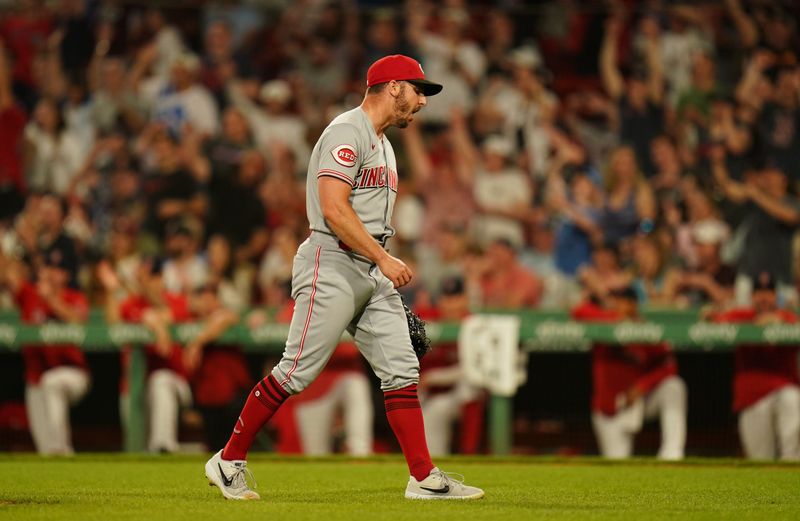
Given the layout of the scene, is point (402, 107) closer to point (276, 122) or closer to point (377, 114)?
point (377, 114)

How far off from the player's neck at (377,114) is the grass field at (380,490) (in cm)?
167

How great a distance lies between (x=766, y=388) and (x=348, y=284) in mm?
5010

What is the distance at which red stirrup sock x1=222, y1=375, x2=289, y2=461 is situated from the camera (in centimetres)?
544

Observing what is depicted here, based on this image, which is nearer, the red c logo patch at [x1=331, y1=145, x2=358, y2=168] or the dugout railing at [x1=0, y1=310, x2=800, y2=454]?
the red c logo patch at [x1=331, y1=145, x2=358, y2=168]

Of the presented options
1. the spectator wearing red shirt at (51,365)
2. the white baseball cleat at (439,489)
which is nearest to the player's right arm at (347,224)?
the white baseball cleat at (439,489)

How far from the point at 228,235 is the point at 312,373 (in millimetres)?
6419

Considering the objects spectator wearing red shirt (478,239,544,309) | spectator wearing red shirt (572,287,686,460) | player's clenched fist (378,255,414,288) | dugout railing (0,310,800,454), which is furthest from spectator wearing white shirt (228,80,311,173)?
player's clenched fist (378,255,414,288)

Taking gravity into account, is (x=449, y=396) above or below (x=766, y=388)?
below

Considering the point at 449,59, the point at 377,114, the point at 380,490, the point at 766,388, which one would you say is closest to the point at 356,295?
the point at 377,114

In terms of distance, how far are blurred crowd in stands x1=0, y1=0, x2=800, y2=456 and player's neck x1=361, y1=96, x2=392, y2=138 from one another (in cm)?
459

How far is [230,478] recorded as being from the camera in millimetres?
5426

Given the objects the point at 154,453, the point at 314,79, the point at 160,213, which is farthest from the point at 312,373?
the point at 314,79

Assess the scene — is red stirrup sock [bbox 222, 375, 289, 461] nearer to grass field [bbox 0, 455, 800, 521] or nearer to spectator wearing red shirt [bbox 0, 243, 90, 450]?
grass field [bbox 0, 455, 800, 521]

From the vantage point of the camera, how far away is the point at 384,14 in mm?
12938
